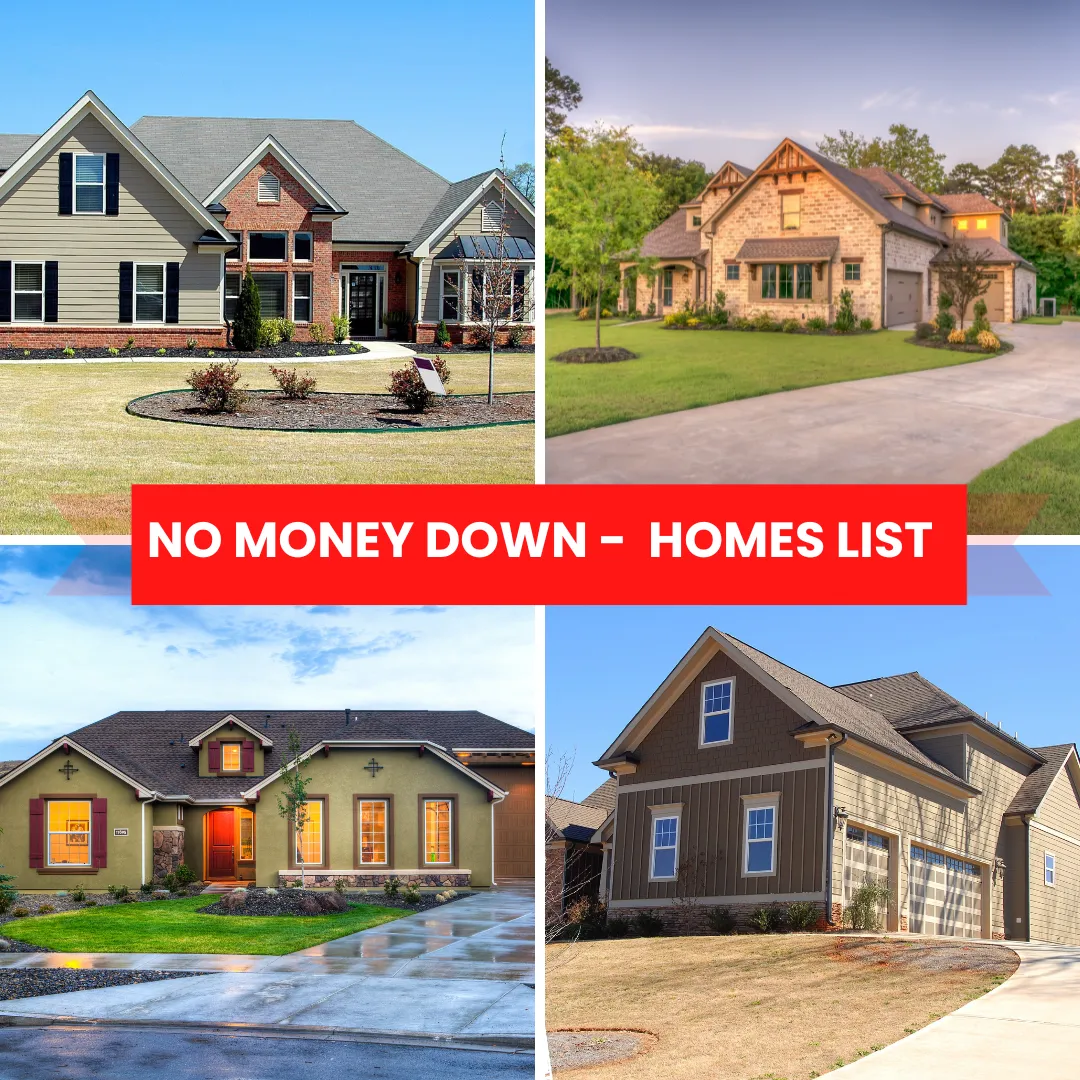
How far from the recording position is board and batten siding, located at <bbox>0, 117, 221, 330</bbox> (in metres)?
18.0

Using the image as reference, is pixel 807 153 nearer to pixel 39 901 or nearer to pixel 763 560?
pixel 763 560

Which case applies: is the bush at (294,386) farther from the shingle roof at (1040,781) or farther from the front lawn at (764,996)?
the shingle roof at (1040,781)

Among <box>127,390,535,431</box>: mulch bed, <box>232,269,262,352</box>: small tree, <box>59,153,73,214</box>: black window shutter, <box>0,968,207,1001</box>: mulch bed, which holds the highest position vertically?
<box>59,153,73,214</box>: black window shutter

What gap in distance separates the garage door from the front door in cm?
1311

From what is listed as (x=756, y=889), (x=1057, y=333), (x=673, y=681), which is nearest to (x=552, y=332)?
(x=1057, y=333)

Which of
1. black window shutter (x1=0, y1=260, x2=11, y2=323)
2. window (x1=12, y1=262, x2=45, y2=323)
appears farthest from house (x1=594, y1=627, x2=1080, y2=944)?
black window shutter (x1=0, y1=260, x2=11, y2=323)

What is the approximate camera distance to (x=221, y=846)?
79.7 ft

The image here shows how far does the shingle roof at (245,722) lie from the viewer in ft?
74.9

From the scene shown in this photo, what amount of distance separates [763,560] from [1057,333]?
475 cm

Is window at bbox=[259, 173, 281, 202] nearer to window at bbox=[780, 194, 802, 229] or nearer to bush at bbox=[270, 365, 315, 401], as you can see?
bush at bbox=[270, 365, 315, 401]

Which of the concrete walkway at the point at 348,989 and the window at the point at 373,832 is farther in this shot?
the window at the point at 373,832

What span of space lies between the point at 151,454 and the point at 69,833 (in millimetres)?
10779

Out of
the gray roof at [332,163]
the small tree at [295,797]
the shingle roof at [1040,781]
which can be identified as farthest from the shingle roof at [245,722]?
the shingle roof at [1040,781]

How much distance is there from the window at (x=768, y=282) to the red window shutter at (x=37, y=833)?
614 inches
